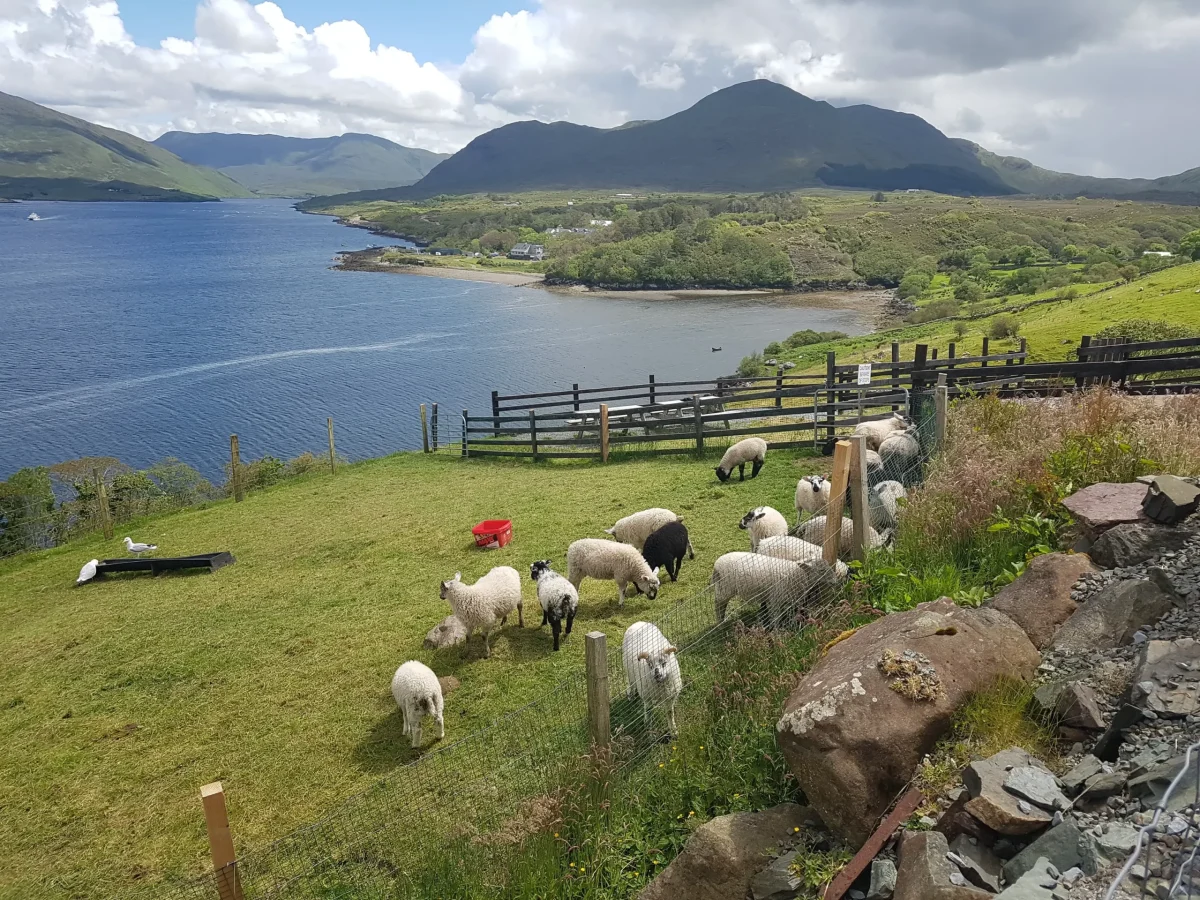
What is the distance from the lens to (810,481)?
36.9 feet

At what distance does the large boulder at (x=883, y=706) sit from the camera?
4.36 metres

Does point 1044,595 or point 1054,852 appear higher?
point 1044,595

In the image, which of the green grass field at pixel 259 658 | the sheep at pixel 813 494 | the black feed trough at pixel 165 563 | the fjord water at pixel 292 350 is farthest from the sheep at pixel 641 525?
the fjord water at pixel 292 350

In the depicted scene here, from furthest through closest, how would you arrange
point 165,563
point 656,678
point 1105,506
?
point 165,563 < point 656,678 < point 1105,506

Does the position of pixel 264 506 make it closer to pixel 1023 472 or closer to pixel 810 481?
pixel 810 481

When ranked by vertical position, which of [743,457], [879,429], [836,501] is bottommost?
[743,457]

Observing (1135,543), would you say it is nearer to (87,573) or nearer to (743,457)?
(743,457)

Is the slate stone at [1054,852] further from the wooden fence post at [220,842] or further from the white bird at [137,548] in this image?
the white bird at [137,548]

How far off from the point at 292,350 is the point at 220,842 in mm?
61939

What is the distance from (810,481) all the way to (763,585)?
3880mm

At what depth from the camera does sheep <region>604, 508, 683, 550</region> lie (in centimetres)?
1134

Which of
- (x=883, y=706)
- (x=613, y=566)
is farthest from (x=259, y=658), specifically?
(x=883, y=706)

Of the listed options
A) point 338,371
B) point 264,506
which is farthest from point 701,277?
point 264,506

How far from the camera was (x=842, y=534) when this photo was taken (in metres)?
8.50
